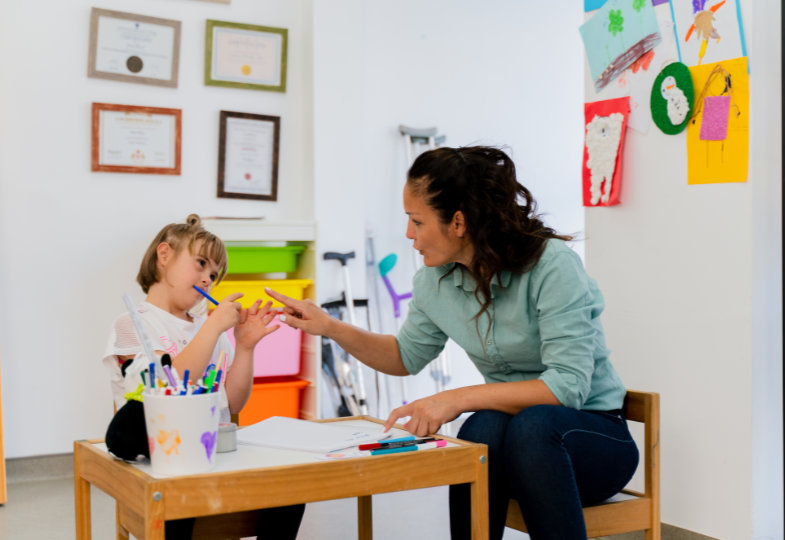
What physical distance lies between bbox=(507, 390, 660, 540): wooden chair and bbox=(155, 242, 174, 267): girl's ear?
2.98ft

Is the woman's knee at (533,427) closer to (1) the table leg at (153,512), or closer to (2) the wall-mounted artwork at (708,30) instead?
(1) the table leg at (153,512)

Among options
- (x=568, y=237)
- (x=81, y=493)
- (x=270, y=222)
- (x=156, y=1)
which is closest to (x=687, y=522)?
(x=568, y=237)

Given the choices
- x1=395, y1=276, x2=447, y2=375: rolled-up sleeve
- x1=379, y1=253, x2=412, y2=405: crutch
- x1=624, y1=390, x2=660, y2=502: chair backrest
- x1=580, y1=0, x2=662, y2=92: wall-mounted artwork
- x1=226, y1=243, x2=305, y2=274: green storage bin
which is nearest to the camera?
x1=624, y1=390, x2=660, y2=502: chair backrest

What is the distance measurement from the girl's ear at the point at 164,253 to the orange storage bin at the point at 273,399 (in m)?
1.39

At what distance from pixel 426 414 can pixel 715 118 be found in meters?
1.09

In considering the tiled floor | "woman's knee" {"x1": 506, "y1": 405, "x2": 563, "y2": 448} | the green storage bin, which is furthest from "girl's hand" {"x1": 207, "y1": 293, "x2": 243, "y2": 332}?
the green storage bin

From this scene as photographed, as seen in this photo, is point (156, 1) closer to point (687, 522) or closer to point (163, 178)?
point (163, 178)

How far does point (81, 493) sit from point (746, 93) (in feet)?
5.37

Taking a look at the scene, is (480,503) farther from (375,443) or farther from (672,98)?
(672,98)

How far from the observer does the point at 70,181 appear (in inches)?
132

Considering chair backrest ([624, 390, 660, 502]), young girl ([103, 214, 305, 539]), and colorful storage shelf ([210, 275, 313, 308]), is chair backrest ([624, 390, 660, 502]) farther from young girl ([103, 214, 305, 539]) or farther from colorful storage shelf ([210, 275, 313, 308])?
colorful storage shelf ([210, 275, 313, 308])

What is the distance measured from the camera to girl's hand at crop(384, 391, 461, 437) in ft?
4.99

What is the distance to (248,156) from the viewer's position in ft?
12.1

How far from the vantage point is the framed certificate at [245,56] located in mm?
3611
